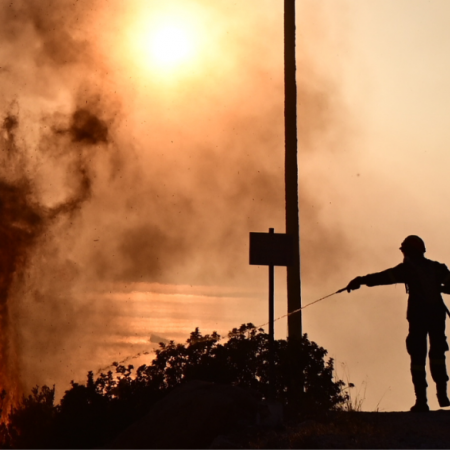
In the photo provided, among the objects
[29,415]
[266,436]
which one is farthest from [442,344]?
[29,415]

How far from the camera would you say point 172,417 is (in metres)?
12.6

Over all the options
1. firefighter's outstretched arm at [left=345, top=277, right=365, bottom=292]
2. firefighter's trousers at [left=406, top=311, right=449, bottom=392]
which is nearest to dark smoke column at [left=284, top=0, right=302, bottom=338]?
firefighter's outstretched arm at [left=345, top=277, right=365, bottom=292]

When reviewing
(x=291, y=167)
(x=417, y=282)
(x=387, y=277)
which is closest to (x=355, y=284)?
(x=387, y=277)

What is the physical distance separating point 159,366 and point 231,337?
1.38 m

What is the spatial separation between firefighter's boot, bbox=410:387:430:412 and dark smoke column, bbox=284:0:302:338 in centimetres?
362

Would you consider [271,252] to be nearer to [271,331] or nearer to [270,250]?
[270,250]

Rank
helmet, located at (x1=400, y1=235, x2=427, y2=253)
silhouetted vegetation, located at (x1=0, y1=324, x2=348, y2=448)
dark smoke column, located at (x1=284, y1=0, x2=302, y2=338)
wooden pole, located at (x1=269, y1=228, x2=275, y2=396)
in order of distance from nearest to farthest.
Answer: wooden pole, located at (x1=269, y1=228, x2=275, y2=396) → helmet, located at (x1=400, y1=235, x2=427, y2=253) → silhouetted vegetation, located at (x1=0, y1=324, x2=348, y2=448) → dark smoke column, located at (x1=284, y1=0, x2=302, y2=338)

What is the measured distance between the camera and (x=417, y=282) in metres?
12.6

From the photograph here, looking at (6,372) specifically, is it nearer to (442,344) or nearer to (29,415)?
(29,415)

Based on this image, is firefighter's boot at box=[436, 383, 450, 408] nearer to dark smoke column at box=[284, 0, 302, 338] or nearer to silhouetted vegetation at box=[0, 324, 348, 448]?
silhouetted vegetation at box=[0, 324, 348, 448]

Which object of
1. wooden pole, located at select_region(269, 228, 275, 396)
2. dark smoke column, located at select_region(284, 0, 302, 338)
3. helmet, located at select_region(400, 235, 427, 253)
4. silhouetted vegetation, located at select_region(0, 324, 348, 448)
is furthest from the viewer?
dark smoke column, located at select_region(284, 0, 302, 338)

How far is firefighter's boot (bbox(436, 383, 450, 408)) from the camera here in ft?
40.8

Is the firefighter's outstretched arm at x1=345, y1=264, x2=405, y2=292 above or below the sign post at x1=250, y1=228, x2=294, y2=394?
below

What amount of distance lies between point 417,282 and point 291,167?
15.6ft
